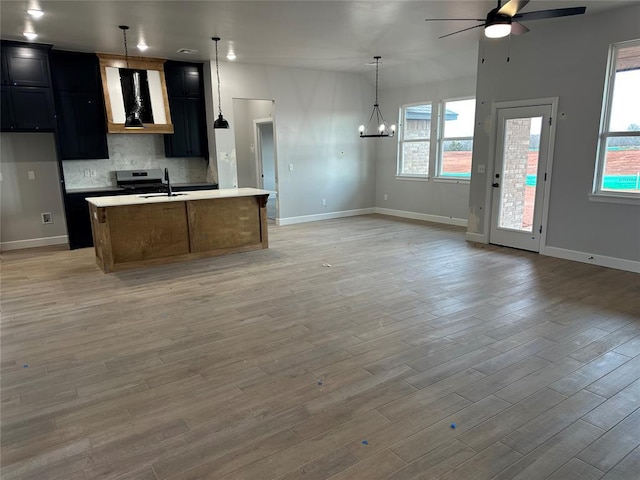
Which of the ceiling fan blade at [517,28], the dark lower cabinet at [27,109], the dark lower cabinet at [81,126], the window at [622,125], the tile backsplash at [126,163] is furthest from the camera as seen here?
the tile backsplash at [126,163]

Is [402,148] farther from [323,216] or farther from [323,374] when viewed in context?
[323,374]

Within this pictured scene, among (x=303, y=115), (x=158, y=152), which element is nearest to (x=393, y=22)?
(x=303, y=115)

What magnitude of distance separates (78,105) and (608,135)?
740cm

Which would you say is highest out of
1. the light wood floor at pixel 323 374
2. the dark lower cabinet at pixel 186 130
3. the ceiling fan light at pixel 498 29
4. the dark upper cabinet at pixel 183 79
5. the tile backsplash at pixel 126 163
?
the dark upper cabinet at pixel 183 79

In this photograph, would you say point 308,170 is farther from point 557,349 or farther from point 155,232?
point 557,349

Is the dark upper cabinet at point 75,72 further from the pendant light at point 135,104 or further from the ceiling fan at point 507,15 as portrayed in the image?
the ceiling fan at point 507,15

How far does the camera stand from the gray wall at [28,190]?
6406 mm

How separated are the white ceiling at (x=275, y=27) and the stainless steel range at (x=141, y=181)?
1907 millimetres

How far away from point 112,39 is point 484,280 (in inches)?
228

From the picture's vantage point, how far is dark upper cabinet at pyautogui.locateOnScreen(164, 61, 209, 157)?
727 centimetres

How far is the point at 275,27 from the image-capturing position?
5.33m

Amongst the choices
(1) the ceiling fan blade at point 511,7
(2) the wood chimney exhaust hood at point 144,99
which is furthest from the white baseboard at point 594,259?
(2) the wood chimney exhaust hood at point 144,99

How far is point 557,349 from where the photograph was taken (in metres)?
3.14

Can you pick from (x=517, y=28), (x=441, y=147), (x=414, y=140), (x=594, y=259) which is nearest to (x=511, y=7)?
(x=517, y=28)
